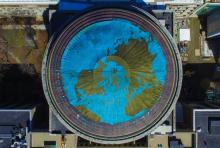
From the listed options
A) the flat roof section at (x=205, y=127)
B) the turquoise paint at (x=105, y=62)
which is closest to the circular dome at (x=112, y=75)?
the turquoise paint at (x=105, y=62)

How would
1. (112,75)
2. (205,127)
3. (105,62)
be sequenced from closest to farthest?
(105,62) → (112,75) → (205,127)

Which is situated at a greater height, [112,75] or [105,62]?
[105,62]

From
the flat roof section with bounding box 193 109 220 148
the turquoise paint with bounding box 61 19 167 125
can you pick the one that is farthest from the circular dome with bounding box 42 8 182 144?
the flat roof section with bounding box 193 109 220 148

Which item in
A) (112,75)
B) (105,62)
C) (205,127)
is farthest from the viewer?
(205,127)

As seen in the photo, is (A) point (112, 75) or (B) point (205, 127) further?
(B) point (205, 127)

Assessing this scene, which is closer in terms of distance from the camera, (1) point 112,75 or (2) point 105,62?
(2) point 105,62

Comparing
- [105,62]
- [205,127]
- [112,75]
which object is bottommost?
[205,127]

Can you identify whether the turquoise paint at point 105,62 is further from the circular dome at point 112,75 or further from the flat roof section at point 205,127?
the flat roof section at point 205,127

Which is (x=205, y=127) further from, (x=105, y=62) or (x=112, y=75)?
(x=105, y=62)

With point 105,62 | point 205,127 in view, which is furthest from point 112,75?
point 205,127

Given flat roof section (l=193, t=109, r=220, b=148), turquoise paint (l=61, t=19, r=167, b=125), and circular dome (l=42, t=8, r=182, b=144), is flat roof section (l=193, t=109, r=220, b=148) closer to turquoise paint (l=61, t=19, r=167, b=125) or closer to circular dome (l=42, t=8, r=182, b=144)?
circular dome (l=42, t=8, r=182, b=144)
